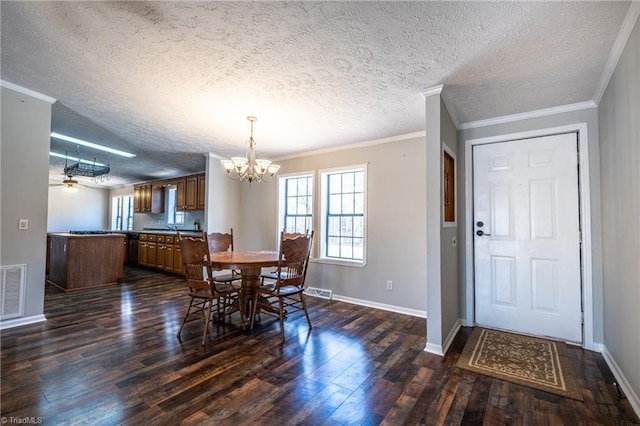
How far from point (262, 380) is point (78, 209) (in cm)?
980

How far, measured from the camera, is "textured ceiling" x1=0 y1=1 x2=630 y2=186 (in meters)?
1.69

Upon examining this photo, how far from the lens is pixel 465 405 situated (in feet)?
5.78

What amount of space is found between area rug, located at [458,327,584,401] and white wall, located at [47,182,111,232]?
418 inches

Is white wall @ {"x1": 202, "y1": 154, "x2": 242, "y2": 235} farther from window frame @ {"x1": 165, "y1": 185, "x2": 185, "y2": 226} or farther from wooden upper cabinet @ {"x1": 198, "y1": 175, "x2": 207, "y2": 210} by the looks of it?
window frame @ {"x1": 165, "y1": 185, "x2": 185, "y2": 226}

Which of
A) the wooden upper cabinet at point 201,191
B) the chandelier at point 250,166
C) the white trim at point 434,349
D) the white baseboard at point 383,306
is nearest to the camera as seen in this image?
the white trim at point 434,349

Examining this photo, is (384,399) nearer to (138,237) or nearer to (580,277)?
(580,277)

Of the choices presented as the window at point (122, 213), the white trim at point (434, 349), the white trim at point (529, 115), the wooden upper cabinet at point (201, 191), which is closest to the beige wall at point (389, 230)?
the white trim at point (529, 115)

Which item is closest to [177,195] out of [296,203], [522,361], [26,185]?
[296,203]

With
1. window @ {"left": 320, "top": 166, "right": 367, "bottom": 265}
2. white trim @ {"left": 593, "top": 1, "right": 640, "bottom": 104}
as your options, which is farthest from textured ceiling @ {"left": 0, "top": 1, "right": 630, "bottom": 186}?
window @ {"left": 320, "top": 166, "right": 367, "bottom": 265}

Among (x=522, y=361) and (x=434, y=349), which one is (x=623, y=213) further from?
(x=434, y=349)

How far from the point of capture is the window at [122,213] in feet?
28.3

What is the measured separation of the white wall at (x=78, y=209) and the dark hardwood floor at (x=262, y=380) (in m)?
7.11

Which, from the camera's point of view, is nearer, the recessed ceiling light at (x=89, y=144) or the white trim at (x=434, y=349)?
the white trim at (x=434, y=349)

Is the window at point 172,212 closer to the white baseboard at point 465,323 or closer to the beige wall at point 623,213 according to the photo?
the white baseboard at point 465,323
